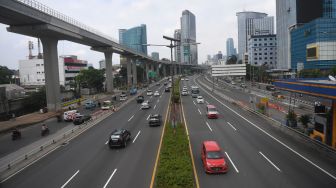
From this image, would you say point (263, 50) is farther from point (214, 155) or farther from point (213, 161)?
point (213, 161)

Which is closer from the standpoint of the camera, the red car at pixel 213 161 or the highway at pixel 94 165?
the highway at pixel 94 165

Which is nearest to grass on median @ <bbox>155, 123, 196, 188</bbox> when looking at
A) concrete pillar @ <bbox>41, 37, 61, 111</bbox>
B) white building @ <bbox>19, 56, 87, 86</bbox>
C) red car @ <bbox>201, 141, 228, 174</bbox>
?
red car @ <bbox>201, 141, 228, 174</bbox>

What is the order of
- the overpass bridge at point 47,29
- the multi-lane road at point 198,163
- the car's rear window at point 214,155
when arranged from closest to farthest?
the multi-lane road at point 198,163, the car's rear window at point 214,155, the overpass bridge at point 47,29

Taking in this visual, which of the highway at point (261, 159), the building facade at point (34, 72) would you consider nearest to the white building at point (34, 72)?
the building facade at point (34, 72)

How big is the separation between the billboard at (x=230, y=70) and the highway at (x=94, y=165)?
49594mm

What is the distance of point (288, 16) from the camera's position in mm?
132875

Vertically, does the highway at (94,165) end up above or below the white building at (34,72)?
below

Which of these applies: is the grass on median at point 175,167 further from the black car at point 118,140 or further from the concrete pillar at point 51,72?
the concrete pillar at point 51,72

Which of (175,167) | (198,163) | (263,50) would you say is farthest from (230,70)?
(263,50)

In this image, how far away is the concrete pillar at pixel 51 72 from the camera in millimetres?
52469

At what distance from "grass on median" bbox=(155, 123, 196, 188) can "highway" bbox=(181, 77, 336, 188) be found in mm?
1435

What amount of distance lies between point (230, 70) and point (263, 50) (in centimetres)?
11838

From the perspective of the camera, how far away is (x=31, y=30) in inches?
1806

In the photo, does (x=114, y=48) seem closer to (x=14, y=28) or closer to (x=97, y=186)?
(x=14, y=28)
